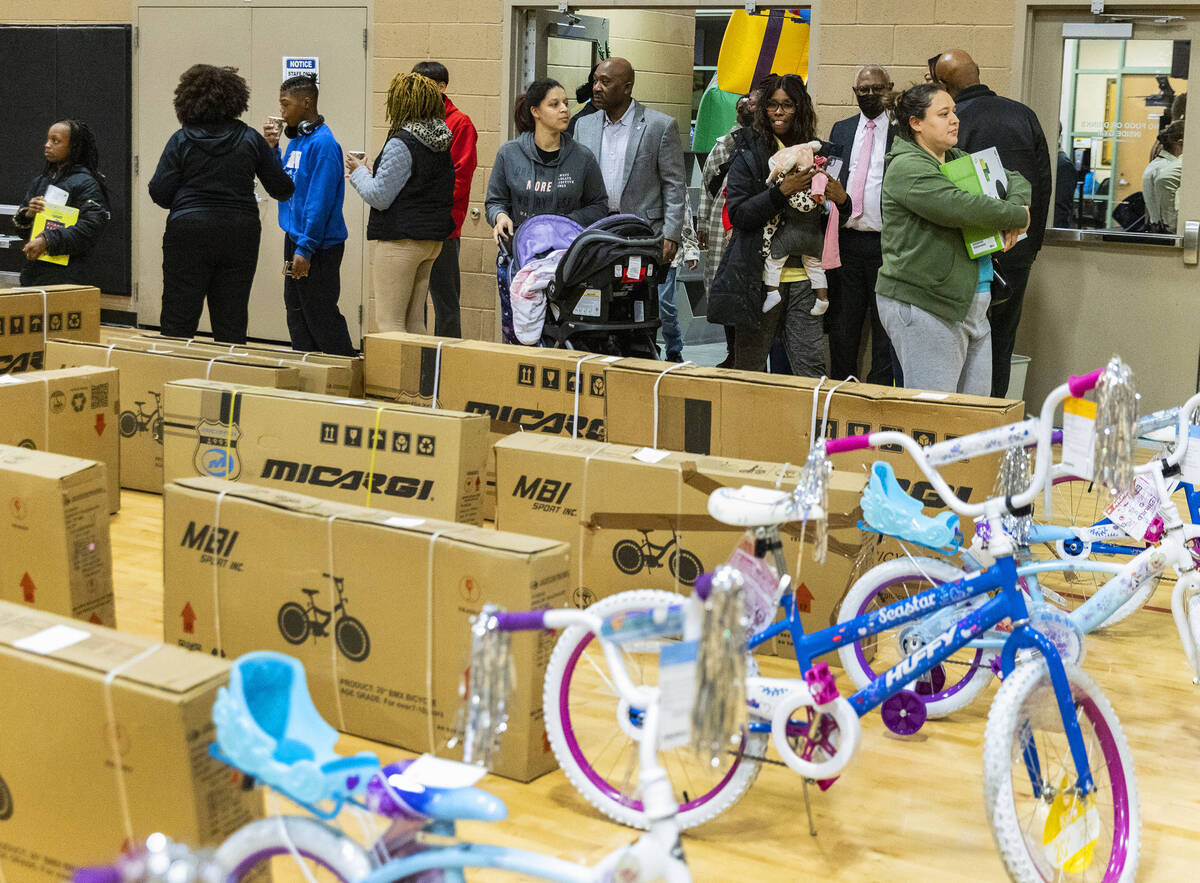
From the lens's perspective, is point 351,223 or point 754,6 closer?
point 754,6

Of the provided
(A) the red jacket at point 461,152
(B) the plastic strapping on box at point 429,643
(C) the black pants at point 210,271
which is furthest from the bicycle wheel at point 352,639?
(A) the red jacket at point 461,152

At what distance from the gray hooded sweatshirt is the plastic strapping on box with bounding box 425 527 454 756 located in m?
3.31

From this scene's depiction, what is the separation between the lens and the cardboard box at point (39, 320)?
5531 mm

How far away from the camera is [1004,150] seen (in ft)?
18.0

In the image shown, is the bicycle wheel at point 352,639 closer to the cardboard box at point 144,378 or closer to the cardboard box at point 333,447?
the cardboard box at point 333,447

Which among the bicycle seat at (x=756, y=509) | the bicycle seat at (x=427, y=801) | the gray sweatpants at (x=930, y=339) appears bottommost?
the bicycle seat at (x=427, y=801)

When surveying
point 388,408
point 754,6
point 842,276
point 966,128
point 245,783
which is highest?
point 754,6

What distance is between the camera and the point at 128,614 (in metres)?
3.95

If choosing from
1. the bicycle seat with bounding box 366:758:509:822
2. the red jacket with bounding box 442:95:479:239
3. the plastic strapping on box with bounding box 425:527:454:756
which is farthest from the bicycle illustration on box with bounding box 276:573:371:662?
the red jacket with bounding box 442:95:479:239

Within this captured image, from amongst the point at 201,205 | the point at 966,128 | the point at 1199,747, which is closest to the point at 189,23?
the point at 201,205

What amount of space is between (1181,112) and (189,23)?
606cm

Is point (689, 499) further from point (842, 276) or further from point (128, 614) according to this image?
point (842, 276)

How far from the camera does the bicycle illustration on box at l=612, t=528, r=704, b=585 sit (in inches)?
147

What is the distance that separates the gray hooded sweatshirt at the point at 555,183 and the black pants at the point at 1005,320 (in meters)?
1.77
